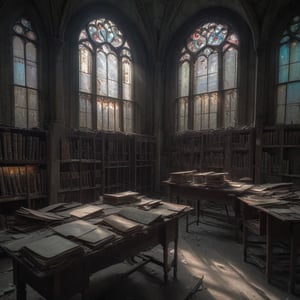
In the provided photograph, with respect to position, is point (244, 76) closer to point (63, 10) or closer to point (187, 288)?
point (63, 10)

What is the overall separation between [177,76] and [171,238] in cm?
674

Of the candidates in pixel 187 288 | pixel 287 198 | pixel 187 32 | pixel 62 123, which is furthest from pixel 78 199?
pixel 187 32

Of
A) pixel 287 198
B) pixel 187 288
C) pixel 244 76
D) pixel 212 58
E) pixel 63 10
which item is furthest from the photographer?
pixel 212 58

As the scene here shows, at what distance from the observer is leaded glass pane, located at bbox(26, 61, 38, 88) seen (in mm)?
6121

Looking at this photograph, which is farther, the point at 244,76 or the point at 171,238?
the point at 244,76

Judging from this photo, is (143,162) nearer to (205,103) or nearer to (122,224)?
(205,103)

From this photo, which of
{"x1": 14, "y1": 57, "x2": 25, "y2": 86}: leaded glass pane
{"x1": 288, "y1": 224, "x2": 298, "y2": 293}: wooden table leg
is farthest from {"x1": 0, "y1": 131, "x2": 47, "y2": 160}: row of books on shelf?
{"x1": 288, "y1": 224, "x2": 298, "y2": 293}: wooden table leg

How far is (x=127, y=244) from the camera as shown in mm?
2537

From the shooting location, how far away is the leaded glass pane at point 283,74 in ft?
21.7

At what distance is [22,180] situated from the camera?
4.89m

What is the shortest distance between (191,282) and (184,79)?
6.85 metres

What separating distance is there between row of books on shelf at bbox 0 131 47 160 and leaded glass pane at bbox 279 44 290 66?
6.76 meters

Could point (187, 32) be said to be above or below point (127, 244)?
above

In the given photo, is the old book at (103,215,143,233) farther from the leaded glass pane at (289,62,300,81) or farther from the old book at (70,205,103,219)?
the leaded glass pane at (289,62,300,81)
